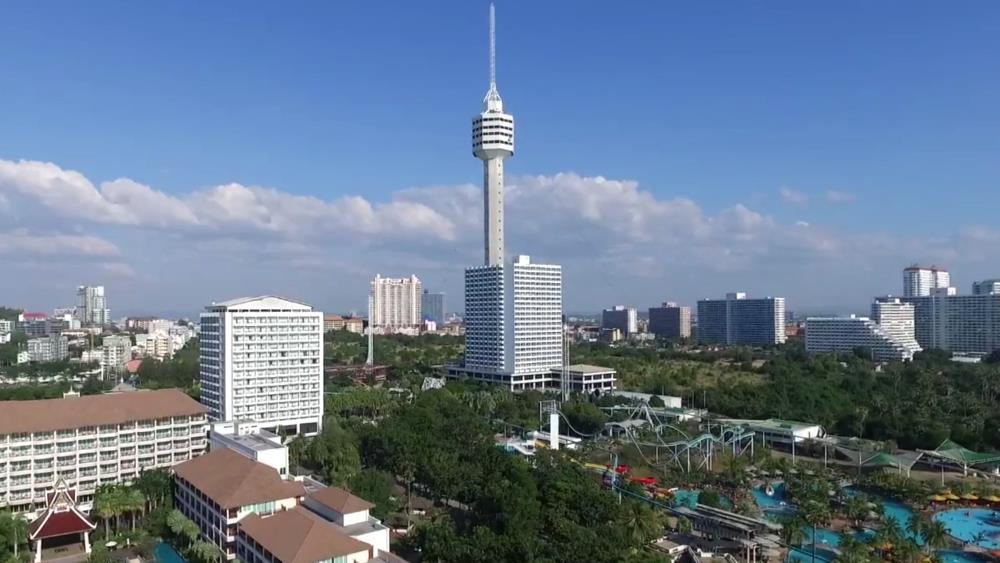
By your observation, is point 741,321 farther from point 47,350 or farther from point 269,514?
point 269,514

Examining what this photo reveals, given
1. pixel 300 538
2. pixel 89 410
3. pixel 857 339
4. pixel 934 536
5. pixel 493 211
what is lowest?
pixel 934 536

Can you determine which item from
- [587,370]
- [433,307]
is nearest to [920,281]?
[587,370]

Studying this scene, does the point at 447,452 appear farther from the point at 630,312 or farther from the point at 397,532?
the point at 630,312

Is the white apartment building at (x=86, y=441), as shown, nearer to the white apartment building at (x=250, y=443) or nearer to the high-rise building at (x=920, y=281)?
the white apartment building at (x=250, y=443)

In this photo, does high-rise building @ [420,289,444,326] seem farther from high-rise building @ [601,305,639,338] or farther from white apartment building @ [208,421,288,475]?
white apartment building @ [208,421,288,475]

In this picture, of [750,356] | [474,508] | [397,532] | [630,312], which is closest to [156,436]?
[397,532]
